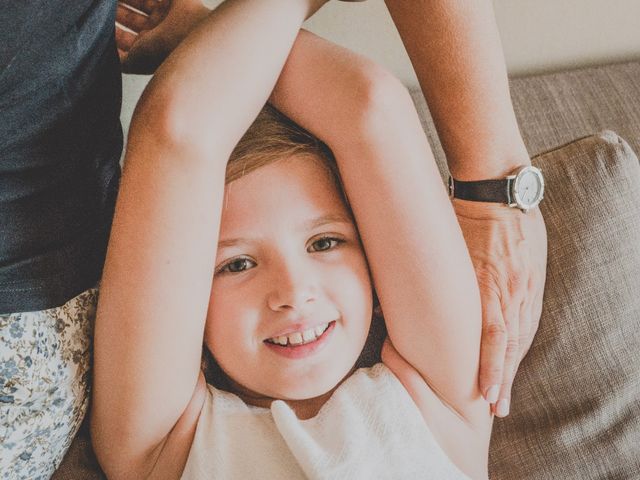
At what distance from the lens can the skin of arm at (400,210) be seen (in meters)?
0.81

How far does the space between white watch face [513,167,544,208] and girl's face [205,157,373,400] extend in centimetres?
28

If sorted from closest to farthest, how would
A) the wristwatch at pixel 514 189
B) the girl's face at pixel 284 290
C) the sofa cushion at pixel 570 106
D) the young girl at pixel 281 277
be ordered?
the young girl at pixel 281 277, the girl's face at pixel 284 290, the wristwatch at pixel 514 189, the sofa cushion at pixel 570 106

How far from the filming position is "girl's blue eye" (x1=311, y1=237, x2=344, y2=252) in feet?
3.02

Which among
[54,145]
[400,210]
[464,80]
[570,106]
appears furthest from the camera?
[570,106]

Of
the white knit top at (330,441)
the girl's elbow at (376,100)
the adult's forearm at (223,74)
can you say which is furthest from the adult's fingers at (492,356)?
the adult's forearm at (223,74)

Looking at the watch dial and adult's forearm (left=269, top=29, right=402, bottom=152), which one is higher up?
adult's forearm (left=269, top=29, right=402, bottom=152)

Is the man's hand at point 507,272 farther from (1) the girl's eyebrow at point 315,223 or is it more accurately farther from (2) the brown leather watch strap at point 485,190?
(1) the girl's eyebrow at point 315,223

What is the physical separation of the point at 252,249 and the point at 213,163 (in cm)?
16

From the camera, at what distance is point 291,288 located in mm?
845

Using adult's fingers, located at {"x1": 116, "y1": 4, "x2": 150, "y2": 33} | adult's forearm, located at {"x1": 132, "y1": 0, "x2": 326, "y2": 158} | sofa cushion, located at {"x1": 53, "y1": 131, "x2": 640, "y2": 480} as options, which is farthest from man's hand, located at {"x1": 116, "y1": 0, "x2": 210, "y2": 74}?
sofa cushion, located at {"x1": 53, "y1": 131, "x2": 640, "y2": 480}

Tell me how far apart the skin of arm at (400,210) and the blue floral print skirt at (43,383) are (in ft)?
1.25

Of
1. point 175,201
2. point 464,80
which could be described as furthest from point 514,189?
point 175,201

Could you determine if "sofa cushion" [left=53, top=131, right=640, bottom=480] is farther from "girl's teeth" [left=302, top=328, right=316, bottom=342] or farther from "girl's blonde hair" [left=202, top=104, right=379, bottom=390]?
"girl's blonde hair" [left=202, top=104, right=379, bottom=390]

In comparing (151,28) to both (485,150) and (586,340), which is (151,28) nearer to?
(485,150)
